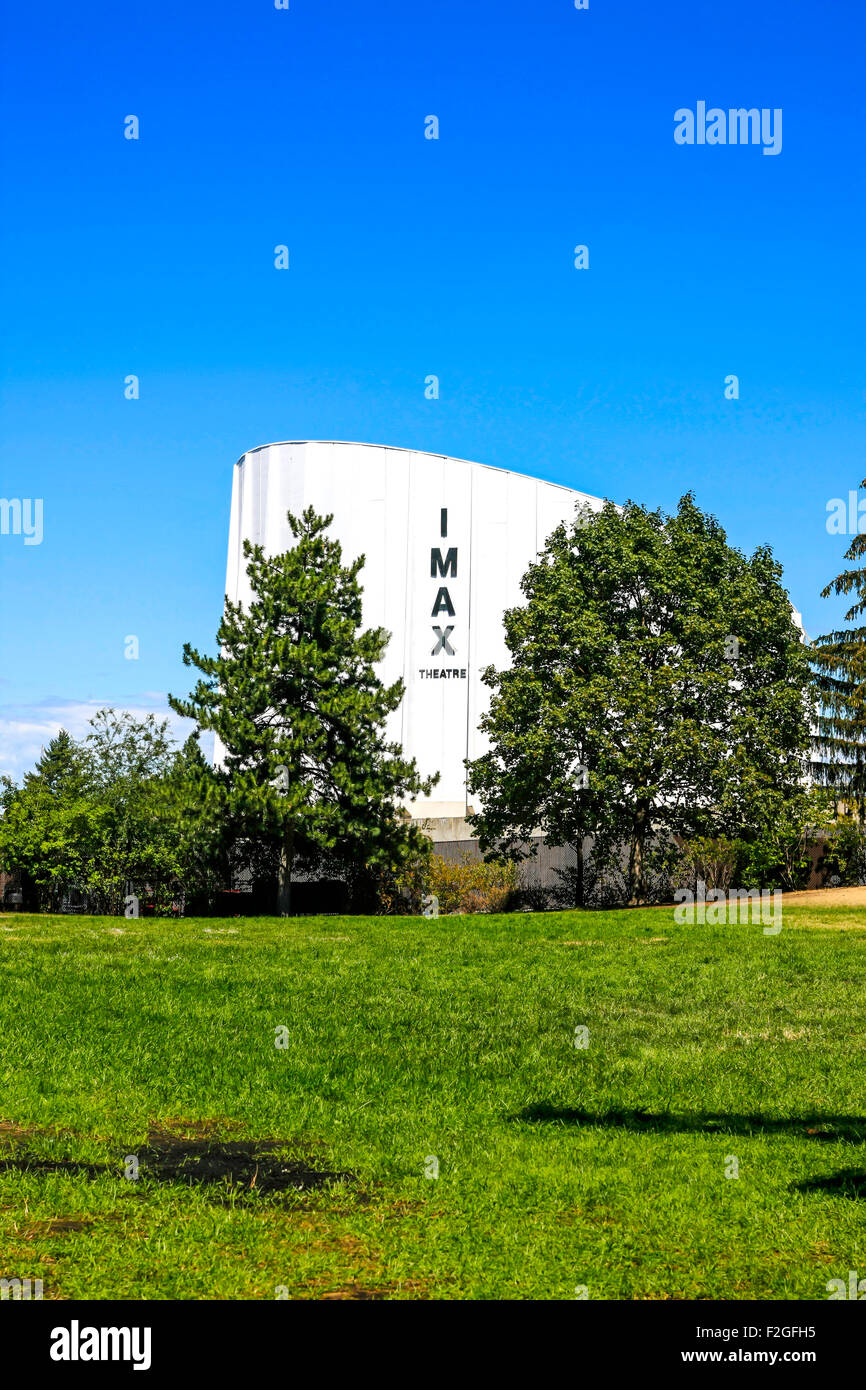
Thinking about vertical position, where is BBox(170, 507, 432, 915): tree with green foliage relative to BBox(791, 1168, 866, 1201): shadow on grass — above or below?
above

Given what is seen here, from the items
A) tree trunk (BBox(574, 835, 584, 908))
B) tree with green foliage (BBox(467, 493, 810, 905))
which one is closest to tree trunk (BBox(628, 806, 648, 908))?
tree with green foliage (BBox(467, 493, 810, 905))

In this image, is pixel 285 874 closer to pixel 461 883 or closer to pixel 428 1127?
pixel 461 883

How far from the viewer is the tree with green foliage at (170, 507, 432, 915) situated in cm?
3519

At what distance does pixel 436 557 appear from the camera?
2379 inches

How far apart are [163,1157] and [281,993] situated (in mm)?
7128

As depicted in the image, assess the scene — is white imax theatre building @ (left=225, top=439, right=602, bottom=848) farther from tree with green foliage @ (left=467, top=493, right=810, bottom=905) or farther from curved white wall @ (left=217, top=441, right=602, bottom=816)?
tree with green foliage @ (left=467, top=493, right=810, bottom=905)

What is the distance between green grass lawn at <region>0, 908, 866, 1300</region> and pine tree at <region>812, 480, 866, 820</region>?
26251mm

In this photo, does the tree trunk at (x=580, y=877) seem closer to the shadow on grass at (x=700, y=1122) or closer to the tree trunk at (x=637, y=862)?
the tree trunk at (x=637, y=862)

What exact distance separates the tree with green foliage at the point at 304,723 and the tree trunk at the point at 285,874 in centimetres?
4

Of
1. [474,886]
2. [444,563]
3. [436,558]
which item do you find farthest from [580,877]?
[436,558]

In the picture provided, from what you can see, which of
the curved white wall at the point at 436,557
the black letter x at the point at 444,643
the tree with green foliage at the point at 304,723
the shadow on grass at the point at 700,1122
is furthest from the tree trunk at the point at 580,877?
the shadow on grass at the point at 700,1122

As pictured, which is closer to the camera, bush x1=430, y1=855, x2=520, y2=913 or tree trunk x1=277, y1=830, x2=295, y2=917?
bush x1=430, y1=855, x2=520, y2=913

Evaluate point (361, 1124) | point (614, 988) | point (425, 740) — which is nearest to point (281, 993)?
point (614, 988)

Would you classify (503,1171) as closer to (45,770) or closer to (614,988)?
(614,988)
